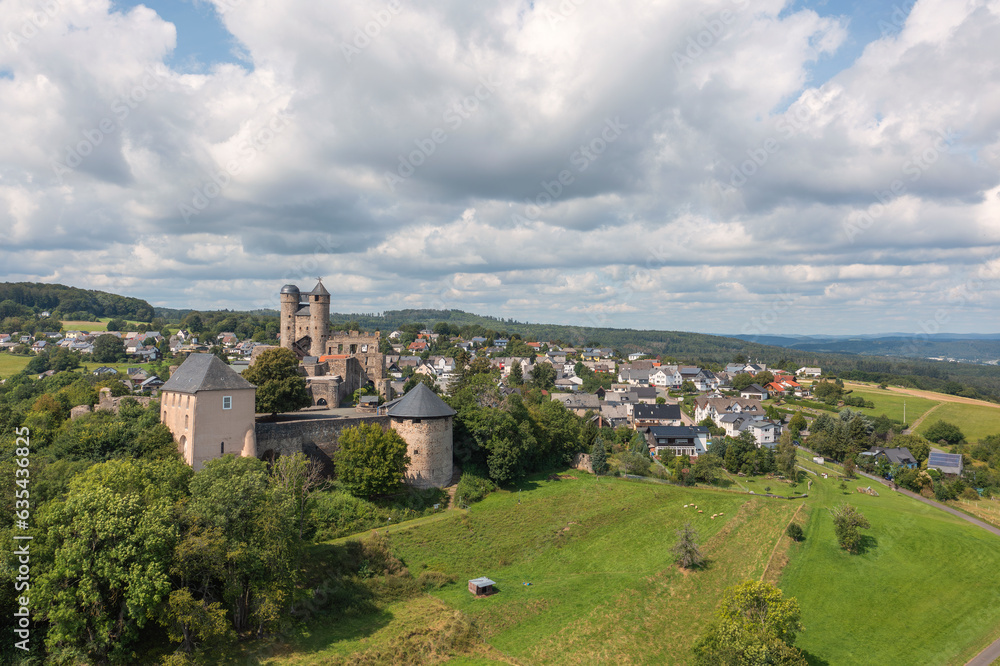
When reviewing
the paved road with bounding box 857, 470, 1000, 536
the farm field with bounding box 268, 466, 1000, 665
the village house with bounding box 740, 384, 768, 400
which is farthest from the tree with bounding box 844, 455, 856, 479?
the village house with bounding box 740, 384, 768, 400

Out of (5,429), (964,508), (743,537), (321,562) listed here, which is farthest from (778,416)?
(5,429)

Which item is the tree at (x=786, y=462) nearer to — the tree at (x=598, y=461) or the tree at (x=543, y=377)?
the tree at (x=598, y=461)

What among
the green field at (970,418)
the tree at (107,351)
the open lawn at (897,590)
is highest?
the tree at (107,351)

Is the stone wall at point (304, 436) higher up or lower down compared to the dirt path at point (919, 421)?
higher up

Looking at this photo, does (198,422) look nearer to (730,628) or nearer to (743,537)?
(730,628)

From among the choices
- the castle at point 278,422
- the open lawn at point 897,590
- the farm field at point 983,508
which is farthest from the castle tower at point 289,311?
the farm field at point 983,508

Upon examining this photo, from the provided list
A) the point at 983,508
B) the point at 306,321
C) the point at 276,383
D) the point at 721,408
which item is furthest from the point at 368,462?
the point at 721,408

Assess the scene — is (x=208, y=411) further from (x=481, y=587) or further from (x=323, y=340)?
(x=323, y=340)
